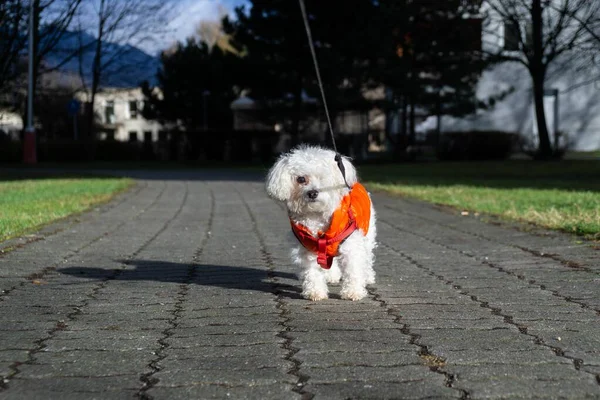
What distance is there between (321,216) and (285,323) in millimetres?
831

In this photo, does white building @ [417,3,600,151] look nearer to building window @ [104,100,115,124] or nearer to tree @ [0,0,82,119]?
tree @ [0,0,82,119]

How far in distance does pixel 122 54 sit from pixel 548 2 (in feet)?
73.9

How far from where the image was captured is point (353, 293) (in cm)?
556

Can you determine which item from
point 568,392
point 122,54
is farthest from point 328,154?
point 122,54

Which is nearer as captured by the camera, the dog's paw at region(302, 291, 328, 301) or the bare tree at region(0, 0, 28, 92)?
the dog's paw at region(302, 291, 328, 301)

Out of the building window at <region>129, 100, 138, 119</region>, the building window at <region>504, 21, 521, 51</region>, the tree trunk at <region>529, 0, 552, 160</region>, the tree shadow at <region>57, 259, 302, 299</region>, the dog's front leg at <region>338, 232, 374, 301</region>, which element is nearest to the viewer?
the dog's front leg at <region>338, 232, 374, 301</region>

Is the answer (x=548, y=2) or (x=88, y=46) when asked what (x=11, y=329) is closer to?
(x=548, y=2)

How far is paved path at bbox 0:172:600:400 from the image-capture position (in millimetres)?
3631

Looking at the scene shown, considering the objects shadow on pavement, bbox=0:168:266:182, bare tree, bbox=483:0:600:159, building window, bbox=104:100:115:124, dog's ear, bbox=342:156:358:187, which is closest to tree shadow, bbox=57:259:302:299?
dog's ear, bbox=342:156:358:187

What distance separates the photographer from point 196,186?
20.4m

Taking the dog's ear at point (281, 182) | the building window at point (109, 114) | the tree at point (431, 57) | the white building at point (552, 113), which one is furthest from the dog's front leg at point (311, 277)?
the building window at point (109, 114)

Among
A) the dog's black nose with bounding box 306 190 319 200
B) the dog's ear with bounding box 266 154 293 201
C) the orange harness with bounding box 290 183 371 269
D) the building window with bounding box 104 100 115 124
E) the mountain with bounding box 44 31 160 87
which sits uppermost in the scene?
the mountain with bounding box 44 31 160 87

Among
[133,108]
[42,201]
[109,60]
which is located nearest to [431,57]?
[109,60]

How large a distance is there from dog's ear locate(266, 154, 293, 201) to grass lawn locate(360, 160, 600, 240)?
168 inches
